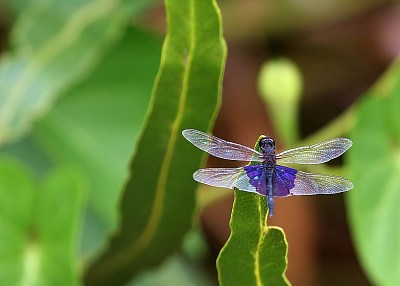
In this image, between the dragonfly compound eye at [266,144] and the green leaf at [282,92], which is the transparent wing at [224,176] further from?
the green leaf at [282,92]

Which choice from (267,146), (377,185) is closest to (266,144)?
(267,146)

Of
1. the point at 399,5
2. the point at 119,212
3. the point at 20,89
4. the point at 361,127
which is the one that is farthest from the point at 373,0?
the point at 119,212

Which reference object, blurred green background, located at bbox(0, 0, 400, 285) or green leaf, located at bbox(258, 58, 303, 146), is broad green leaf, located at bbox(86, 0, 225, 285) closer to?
blurred green background, located at bbox(0, 0, 400, 285)

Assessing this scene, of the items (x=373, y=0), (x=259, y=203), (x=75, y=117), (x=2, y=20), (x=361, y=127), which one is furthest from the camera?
(x=373, y=0)

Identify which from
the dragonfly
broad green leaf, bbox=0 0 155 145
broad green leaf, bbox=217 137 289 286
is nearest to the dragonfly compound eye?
the dragonfly

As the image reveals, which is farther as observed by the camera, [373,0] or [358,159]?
[373,0]

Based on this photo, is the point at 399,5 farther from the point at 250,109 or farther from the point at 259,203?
the point at 259,203

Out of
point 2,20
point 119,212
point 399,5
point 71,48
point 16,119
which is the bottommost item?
point 119,212
